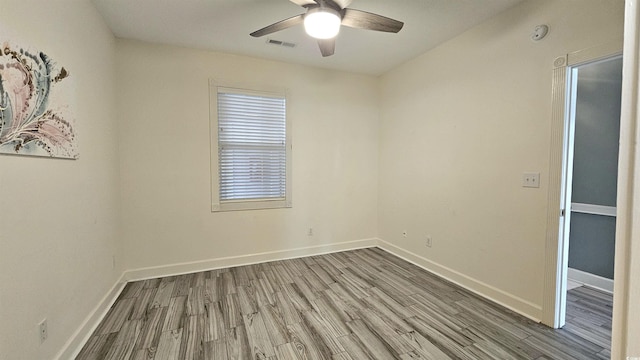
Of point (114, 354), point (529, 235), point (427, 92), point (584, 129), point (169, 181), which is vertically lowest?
point (114, 354)

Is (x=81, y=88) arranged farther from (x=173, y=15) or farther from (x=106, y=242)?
(x=106, y=242)

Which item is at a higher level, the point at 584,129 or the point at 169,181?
the point at 584,129

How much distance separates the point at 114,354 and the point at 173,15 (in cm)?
270

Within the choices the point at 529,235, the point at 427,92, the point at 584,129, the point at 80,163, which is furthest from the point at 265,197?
the point at 584,129

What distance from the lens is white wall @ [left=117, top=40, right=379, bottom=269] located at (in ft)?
9.41

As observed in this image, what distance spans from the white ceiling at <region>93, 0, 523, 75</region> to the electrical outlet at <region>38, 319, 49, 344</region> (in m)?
2.36

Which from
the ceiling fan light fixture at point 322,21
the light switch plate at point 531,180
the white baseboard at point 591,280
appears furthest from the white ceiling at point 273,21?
the white baseboard at point 591,280

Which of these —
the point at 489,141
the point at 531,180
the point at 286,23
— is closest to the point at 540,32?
the point at 489,141

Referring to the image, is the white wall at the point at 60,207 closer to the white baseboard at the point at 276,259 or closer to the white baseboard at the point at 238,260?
the white baseboard at the point at 276,259

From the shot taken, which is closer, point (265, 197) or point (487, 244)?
point (487, 244)

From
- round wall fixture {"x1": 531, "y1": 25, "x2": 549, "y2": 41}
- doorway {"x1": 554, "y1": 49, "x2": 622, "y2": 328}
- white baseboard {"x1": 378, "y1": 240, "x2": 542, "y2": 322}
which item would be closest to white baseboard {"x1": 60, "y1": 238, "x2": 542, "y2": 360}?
→ white baseboard {"x1": 378, "y1": 240, "x2": 542, "y2": 322}

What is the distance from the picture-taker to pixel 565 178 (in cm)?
198

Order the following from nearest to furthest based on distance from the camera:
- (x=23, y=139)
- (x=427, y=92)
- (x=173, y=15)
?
1. (x=23, y=139)
2. (x=173, y=15)
3. (x=427, y=92)

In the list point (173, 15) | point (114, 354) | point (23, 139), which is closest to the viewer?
point (23, 139)
